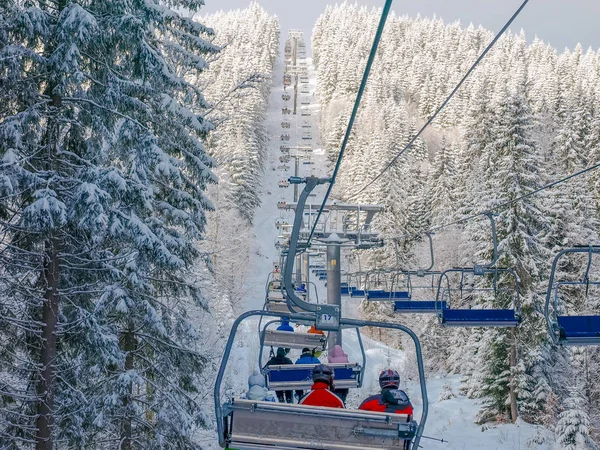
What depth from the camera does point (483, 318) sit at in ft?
32.7

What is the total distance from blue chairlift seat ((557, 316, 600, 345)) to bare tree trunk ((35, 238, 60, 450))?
297 inches

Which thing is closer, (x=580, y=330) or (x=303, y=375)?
(x=580, y=330)

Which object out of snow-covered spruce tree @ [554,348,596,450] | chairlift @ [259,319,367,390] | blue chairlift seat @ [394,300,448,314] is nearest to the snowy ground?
snow-covered spruce tree @ [554,348,596,450]

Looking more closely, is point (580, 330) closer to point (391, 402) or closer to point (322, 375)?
point (391, 402)

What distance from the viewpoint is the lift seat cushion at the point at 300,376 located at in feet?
30.5

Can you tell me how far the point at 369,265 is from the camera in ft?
164

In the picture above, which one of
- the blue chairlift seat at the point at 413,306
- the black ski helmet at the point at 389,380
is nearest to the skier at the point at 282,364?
the blue chairlift seat at the point at 413,306

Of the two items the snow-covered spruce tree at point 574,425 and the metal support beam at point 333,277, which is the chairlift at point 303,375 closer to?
the metal support beam at point 333,277

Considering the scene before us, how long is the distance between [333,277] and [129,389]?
8968 millimetres

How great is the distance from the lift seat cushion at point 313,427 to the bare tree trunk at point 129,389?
279 inches

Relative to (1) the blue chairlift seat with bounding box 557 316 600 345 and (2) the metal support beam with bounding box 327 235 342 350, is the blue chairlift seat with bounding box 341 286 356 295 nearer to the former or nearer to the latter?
(2) the metal support beam with bounding box 327 235 342 350

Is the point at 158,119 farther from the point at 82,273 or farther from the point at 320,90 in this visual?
the point at 320,90

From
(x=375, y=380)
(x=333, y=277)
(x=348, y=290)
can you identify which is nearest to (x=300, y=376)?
(x=333, y=277)

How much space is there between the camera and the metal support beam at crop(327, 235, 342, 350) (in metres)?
19.0
